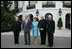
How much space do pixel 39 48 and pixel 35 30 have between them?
1353mm

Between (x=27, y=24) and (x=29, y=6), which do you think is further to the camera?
(x=29, y=6)

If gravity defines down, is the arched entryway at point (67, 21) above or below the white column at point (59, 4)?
below

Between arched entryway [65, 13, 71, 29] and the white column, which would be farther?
the white column

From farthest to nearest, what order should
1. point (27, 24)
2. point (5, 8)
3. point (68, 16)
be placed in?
point (68, 16) → point (27, 24) → point (5, 8)

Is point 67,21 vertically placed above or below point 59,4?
below

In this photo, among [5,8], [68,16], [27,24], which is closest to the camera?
[5,8]

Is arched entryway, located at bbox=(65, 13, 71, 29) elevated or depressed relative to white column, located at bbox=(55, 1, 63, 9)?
depressed

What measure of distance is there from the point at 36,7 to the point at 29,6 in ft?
5.39

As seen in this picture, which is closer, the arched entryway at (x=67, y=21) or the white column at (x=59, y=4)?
the arched entryway at (x=67, y=21)

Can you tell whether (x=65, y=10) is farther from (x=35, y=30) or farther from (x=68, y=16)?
(x=35, y=30)

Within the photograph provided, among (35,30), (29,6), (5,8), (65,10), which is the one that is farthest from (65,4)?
(5,8)

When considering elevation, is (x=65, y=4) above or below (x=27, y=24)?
above

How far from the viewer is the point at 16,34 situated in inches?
428

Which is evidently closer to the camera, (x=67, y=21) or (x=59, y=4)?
(x=59, y=4)
